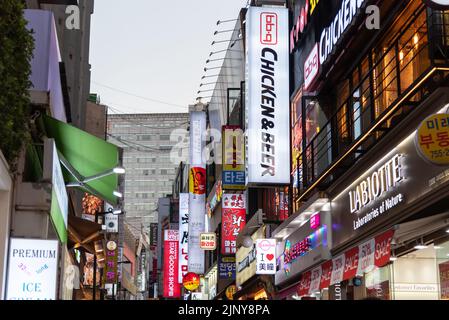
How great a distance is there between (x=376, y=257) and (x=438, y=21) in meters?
4.87

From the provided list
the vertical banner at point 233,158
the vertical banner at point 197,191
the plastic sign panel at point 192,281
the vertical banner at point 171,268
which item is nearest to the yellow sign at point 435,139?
the vertical banner at point 233,158

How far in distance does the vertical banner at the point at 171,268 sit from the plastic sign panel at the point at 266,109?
155 feet

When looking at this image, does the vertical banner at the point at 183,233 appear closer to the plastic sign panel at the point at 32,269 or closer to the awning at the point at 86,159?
the awning at the point at 86,159

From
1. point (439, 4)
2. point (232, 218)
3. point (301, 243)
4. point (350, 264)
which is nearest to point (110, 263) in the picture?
point (232, 218)

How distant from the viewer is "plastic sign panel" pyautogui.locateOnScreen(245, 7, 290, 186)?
82.2 feet

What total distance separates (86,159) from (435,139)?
9.74 meters

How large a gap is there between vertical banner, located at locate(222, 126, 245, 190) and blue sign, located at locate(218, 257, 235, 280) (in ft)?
21.0

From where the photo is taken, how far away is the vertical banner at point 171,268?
71125 mm

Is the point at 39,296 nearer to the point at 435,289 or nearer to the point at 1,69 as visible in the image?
the point at 1,69

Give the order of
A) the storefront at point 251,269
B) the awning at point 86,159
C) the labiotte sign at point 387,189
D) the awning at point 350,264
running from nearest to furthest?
the labiotte sign at point 387,189 → the awning at point 350,264 → the awning at point 86,159 → the storefront at point 251,269

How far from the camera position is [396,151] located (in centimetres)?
1517

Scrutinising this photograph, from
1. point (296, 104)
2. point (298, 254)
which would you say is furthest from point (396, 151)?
point (296, 104)

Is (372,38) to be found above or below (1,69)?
above

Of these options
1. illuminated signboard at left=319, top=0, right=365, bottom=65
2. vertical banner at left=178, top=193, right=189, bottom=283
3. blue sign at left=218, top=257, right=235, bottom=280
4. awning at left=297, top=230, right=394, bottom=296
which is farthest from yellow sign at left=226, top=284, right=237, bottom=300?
illuminated signboard at left=319, top=0, right=365, bottom=65
